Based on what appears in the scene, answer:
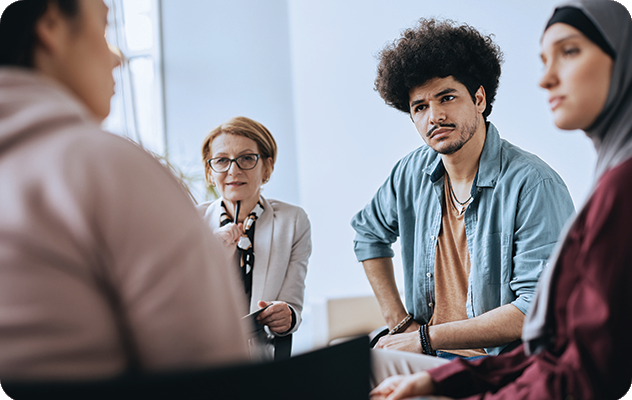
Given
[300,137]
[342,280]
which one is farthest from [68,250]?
[300,137]

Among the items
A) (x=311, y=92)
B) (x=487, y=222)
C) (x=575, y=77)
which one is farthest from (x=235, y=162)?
(x=311, y=92)

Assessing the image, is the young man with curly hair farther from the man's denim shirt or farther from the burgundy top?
the burgundy top

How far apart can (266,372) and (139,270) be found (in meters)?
0.19

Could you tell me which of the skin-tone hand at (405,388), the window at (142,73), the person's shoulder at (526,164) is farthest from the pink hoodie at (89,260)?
the window at (142,73)

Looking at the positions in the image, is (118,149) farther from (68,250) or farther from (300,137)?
(300,137)

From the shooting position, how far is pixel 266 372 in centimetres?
54

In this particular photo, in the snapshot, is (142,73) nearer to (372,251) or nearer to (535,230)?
(372,251)

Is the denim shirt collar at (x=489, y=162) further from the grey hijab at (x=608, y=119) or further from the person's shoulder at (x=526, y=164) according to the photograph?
the grey hijab at (x=608, y=119)

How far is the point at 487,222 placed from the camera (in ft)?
5.44

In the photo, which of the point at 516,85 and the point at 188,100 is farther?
the point at 188,100

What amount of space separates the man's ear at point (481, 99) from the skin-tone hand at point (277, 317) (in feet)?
3.71

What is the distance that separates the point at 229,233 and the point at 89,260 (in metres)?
1.44

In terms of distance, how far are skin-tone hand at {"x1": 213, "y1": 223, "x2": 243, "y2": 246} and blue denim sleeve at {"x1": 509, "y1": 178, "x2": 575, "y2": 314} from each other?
1086 mm

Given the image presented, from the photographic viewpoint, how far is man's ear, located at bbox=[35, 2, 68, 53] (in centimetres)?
68
